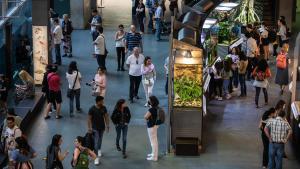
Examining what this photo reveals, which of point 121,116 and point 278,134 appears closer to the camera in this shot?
point 278,134

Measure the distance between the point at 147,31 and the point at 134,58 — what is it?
10359 mm

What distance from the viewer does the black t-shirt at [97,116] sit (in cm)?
1591

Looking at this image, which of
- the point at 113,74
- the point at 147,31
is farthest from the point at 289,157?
the point at 147,31

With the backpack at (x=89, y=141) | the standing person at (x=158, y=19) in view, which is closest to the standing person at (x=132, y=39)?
the standing person at (x=158, y=19)

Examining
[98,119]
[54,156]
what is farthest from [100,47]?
[54,156]

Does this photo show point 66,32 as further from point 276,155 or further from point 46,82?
point 276,155

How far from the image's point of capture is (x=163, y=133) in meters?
18.3

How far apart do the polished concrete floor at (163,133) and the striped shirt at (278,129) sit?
50.2 inches

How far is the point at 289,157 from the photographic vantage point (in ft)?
55.4

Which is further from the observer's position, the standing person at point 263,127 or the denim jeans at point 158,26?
the denim jeans at point 158,26

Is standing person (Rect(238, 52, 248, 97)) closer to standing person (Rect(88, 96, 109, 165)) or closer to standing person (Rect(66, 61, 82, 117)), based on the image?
standing person (Rect(66, 61, 82, 117))

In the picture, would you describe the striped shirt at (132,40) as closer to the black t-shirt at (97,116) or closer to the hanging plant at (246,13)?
the hanging plant at (246,13)

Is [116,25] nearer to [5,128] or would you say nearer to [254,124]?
[254,124]

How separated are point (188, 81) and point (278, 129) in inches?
101
